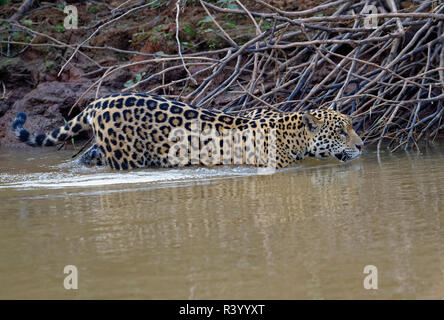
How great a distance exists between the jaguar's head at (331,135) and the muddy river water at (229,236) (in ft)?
3.10

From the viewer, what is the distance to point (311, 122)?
5949 millimetres

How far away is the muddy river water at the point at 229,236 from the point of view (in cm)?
220

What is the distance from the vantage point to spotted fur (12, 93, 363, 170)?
5.97 meters

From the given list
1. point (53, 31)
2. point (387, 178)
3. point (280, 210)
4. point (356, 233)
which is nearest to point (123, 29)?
point (53, 31)

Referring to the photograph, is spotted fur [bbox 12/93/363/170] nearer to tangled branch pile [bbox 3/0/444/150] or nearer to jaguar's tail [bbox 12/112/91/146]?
jaguar's tail [bbox 12/112/91/146]

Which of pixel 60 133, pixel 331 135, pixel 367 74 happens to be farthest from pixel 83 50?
pixel 331 135

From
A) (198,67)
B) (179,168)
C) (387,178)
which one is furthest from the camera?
(198,67)

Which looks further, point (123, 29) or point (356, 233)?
point (123, 29)

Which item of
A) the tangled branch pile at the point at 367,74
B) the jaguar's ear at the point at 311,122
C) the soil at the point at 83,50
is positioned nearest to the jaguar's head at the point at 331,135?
the jaguar's ear at the point at 311,122

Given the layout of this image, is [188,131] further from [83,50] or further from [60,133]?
[83,50]

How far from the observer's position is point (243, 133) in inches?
235

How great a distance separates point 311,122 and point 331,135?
0.23 m

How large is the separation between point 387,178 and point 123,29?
6.51 meters

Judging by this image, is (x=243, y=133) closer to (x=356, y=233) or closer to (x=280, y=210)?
(x=280, y=210)
